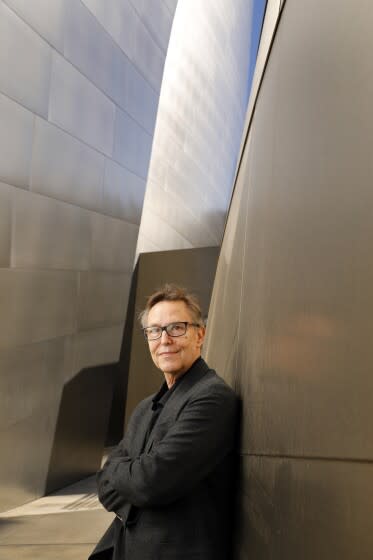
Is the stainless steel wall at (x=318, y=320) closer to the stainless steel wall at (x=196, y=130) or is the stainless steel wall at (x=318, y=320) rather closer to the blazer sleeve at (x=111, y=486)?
the blazer sleeve at (x=111, y=486)

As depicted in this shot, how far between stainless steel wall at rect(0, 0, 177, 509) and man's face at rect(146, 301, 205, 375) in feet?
12.2

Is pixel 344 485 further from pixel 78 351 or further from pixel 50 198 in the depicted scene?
pixel 78 351

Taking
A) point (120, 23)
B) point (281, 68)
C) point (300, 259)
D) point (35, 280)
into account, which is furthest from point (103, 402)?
point (300, 259)

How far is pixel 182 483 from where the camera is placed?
1677mm

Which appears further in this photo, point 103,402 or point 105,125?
point 103,402

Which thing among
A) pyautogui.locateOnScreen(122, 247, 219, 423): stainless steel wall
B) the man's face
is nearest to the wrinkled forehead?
the man's face

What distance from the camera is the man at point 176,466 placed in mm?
1695

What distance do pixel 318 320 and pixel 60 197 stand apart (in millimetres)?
5875

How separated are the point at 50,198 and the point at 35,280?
2.91 feet

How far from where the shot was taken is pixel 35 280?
19.9 feet

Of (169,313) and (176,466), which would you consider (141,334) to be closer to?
(169,313)

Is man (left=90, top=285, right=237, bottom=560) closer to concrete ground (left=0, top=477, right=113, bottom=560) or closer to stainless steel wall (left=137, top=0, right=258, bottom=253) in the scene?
concrete ground (left=0, top=477, right=113, bottom=560)

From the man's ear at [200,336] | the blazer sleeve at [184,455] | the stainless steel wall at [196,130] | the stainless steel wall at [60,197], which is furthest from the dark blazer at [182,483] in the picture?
the stainless steel wall at [196,130]

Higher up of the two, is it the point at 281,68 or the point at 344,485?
the point at 281,68
